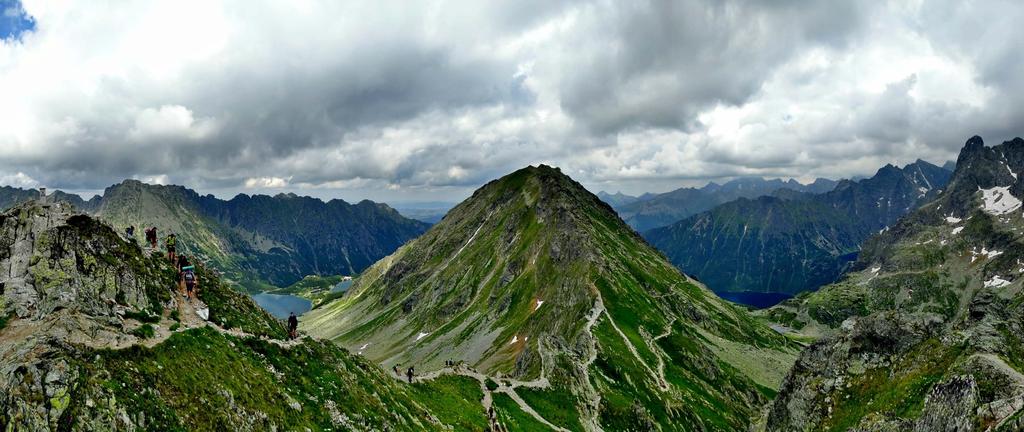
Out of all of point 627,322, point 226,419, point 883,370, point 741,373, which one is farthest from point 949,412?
point 741,373

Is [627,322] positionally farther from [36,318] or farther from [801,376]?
[36,318]

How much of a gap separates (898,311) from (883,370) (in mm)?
10309

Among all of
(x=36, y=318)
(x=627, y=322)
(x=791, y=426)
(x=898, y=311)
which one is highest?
(x=36, y=318)

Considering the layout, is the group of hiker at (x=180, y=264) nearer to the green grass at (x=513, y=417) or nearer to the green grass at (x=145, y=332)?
the green grass at (x=145, y=332)

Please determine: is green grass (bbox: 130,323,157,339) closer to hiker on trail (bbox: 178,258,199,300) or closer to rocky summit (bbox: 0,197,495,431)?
rocky summit (bbox: 0,197,495,431)

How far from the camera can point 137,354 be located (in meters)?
33.4

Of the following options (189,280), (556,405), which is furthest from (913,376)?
(189,280)

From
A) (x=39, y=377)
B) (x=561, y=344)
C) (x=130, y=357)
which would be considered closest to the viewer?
(x=39, y=377)

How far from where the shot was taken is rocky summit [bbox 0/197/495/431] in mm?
27984

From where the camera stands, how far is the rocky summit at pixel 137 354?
28.0 meters

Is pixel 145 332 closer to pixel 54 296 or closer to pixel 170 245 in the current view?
pixel 54 296

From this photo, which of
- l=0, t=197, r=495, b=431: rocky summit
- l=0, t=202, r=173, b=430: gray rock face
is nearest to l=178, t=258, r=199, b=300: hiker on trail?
l=0, t=197, r=495, b=431: rocky summit

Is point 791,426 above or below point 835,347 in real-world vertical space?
below

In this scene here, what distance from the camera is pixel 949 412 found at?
35.8 metres
